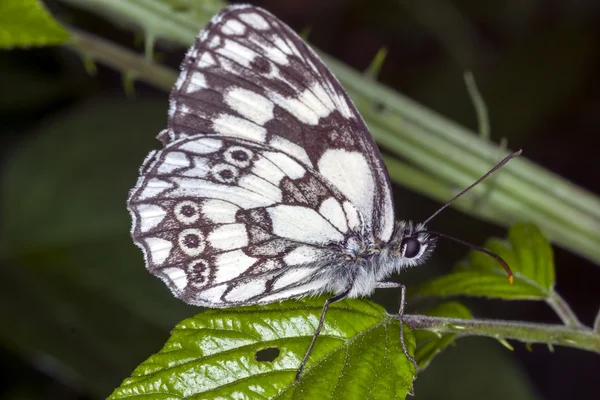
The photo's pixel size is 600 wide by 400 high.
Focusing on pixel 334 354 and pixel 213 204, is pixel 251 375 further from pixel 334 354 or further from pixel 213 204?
pixel 213 204

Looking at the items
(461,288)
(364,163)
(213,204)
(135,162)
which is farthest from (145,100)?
(461,288)

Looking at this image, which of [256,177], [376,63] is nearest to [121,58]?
[256,177]

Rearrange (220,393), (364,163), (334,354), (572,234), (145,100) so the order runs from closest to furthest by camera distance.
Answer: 1. (220,393)
2. (334,354)
3. (364,163)
4. (572,234)
5. (145,100)

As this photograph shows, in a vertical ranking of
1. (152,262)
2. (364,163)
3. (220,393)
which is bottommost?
(220,393)

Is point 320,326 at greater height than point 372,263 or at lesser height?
lesser

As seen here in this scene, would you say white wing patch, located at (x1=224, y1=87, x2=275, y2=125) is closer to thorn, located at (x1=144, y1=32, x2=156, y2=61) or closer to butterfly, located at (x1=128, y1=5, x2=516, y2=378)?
butterfly, located at (x1=128, y1=5, x2=516, y2=378)

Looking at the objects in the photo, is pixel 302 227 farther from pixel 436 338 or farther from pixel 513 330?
pixel 513 330

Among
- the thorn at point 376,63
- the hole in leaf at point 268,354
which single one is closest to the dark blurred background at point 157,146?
the hole in leaf at point 268,354
